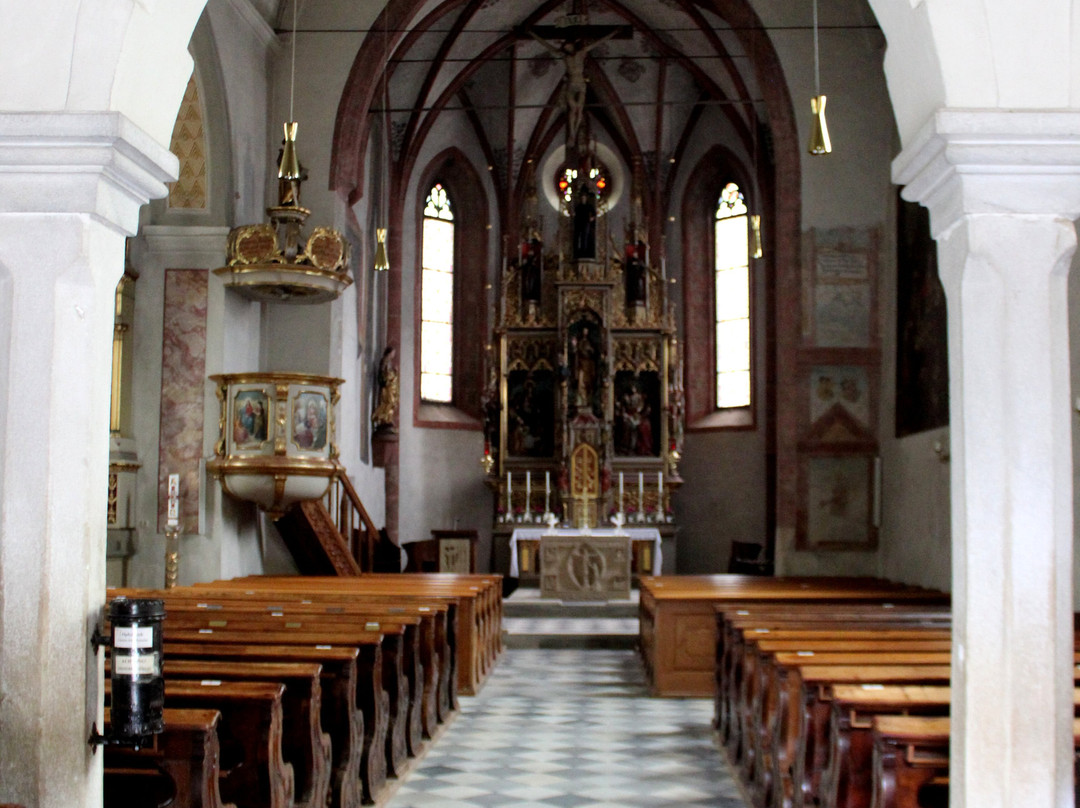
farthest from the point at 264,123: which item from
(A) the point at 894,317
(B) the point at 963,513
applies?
(B) the point at 963,513

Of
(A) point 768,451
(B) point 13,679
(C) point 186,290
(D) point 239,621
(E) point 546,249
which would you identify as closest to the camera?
(B) point 13,679

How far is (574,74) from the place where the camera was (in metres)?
18.1

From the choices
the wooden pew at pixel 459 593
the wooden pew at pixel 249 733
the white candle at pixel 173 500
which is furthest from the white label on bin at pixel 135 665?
the white candle at pixel 173 500

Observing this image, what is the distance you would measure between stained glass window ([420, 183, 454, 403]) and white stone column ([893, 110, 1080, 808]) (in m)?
16.8

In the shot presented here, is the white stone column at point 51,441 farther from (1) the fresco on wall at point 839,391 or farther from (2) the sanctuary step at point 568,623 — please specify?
(1) the fresco on wall at point 839,391

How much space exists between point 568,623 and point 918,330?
5.14 meters

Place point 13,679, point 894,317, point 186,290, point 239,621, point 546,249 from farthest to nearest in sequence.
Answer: point 546,249
point 894,317
point 186,290
point 239,621
point 13,679

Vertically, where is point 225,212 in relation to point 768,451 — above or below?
above

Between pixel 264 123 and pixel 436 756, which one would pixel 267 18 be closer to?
pixel 264 123

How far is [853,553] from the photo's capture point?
537 inches

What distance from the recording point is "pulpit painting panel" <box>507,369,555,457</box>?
1992 centimetres

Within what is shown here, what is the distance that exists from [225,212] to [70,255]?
7.98 m

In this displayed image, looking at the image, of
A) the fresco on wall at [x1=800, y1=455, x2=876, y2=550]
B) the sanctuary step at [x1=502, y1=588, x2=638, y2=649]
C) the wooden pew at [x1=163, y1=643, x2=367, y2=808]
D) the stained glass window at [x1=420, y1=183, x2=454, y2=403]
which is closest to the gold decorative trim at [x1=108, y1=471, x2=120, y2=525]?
the sanctuary step at [x1=502, y1=588, x2=638, y2=649]

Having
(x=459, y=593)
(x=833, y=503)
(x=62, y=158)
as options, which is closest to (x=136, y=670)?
(x=62, y=158)
